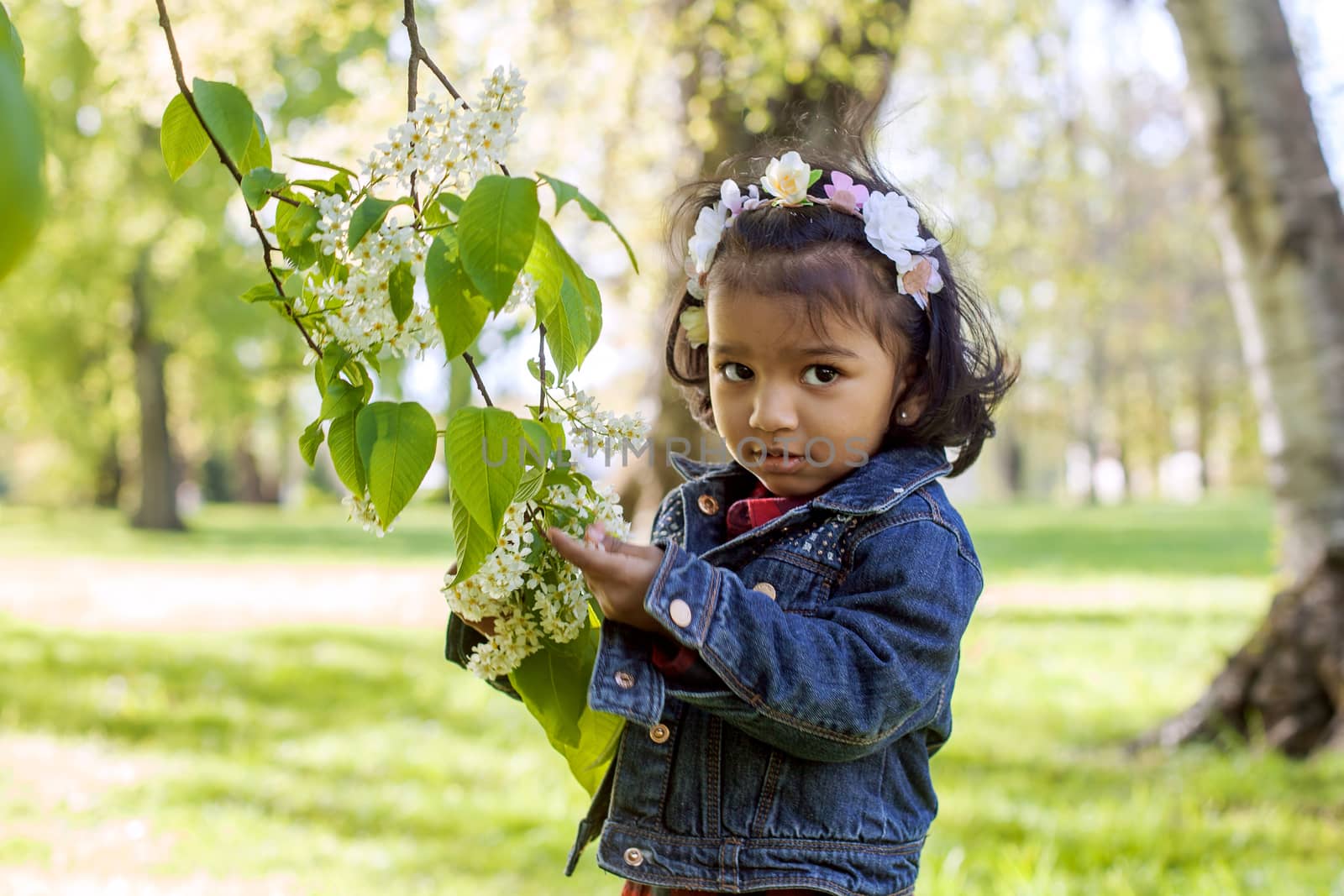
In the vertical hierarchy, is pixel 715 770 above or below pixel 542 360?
below

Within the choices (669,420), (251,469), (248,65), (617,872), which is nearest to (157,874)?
(617,872)

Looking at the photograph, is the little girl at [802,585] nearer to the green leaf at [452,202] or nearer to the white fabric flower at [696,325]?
the white fabric flower at [696,325]

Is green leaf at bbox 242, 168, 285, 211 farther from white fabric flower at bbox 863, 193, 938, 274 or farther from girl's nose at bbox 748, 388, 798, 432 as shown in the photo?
white fabric flower at bbox 863, 193, 938, 274

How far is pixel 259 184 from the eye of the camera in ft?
4.36

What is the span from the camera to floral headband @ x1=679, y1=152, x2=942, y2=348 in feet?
5.30

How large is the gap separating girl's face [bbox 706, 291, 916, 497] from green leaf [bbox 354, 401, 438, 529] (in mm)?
466

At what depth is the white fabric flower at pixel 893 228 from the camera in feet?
5.27

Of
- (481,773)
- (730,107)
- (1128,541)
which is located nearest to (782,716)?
(481,773)

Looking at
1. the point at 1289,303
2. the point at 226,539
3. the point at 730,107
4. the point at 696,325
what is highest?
the point at 730,107

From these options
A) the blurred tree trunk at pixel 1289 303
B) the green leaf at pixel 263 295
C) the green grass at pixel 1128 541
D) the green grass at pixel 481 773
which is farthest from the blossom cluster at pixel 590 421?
the green grass at pixel 1128 541

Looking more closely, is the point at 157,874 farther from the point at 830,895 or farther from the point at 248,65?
the point at 248,65

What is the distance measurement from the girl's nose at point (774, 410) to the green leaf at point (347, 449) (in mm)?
505

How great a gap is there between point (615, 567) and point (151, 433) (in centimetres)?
1940

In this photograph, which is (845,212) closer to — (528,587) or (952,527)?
(952,527)
